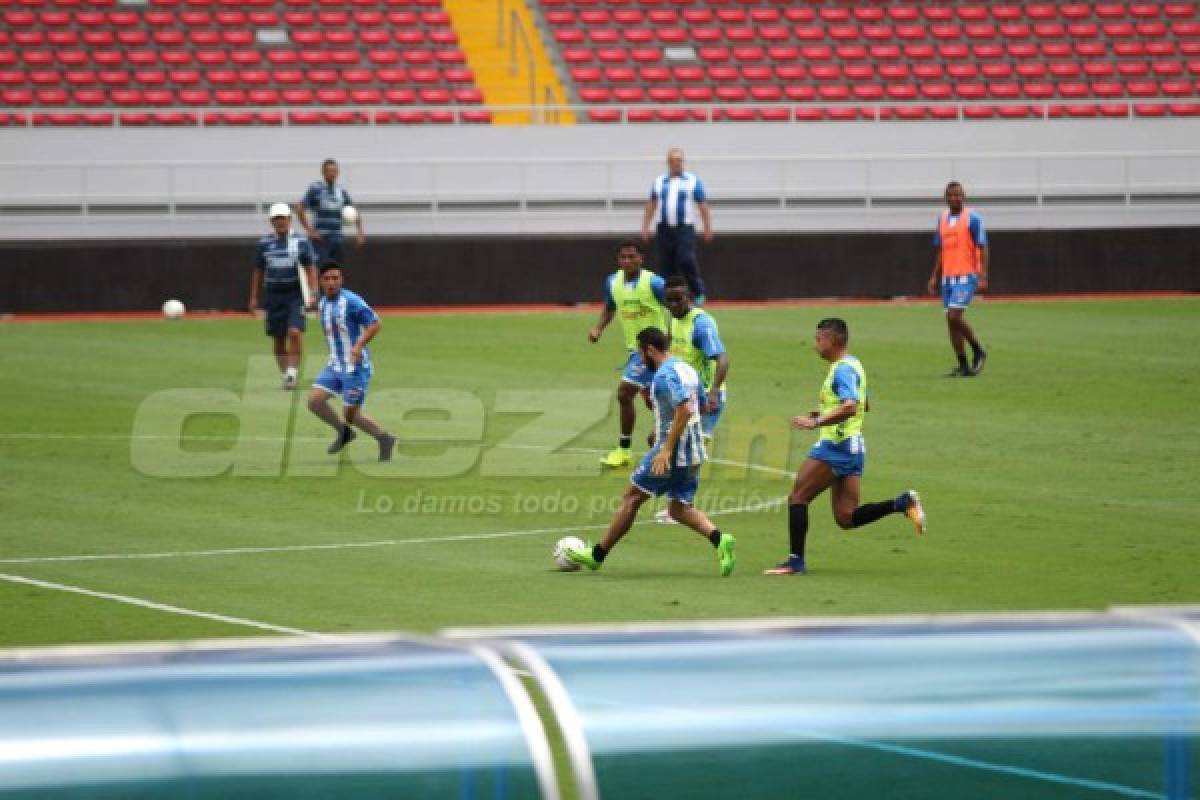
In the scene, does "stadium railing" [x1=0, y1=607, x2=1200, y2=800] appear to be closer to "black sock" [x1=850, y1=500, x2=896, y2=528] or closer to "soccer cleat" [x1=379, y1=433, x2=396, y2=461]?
"black sock" [x1=850, y1=500, x2=896, y2=528]

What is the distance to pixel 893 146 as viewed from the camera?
41.7m

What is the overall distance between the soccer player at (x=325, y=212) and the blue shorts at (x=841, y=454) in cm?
1869

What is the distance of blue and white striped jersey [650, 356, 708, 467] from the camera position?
47.2ft

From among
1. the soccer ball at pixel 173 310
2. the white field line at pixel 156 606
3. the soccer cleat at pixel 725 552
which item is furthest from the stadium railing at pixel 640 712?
the soccer ball at pixel 173 310

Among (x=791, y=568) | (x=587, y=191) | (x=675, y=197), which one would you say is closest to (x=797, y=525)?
(x=791, y=568)

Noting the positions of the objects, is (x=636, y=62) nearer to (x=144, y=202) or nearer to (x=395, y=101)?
(x=395, y=101)

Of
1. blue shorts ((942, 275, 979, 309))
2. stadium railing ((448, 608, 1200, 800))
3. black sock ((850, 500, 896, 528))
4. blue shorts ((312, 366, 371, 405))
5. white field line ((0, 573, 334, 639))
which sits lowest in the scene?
white field line ((0, 573, 334, 639))

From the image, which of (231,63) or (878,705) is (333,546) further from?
(231,63)

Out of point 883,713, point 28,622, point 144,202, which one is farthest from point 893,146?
point 883,713

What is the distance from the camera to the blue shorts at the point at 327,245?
110ft

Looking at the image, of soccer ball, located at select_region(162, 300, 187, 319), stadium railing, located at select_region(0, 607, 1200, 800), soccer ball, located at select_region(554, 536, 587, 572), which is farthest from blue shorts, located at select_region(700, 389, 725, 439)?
soccer ball, located at select_region(162, 300, 187, 319)

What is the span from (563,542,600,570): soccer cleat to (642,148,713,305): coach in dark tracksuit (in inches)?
681

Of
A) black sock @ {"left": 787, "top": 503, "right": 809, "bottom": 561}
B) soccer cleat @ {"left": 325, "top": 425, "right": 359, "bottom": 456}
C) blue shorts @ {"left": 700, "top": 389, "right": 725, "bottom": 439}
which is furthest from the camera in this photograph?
soccer cleat @ {"left": 325, "top": 425, "right": 359, "bottom": 456}

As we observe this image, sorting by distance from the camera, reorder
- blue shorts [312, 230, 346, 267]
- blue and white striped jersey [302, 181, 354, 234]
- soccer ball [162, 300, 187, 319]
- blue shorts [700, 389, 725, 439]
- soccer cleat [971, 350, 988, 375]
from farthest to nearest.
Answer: soccer ball [162, 300, 187, 319] < blue shorts [312, 230, 346, 267] < blue and white striped jersey [302, 181, 354, 234] < soccer cleat [971, 350, 988, 375] < blue shorts [700, 389, 725, 439]
